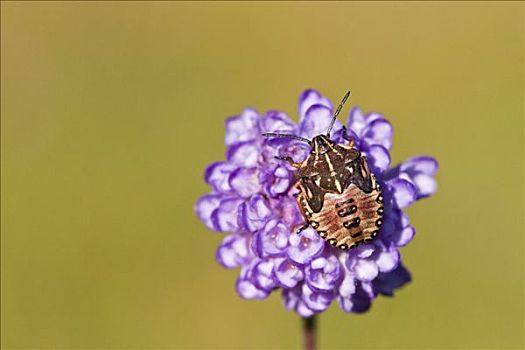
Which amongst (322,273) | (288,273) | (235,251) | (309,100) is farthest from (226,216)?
(309,100)

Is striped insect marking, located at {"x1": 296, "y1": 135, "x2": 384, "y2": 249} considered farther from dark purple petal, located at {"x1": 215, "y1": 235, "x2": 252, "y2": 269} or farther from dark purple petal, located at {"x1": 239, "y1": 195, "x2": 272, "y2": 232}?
dark purple petal, located at {"x1": 215, "y1": 235, "x2": 252, "y2": 269}

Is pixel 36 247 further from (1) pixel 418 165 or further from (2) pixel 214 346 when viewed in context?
(1) pixel 418 165

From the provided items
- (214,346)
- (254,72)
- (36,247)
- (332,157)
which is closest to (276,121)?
(332,157)

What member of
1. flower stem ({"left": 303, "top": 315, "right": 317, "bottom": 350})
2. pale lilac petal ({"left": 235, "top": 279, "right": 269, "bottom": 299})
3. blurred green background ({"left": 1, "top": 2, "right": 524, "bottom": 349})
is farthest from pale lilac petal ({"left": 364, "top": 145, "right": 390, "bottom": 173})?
blurred green background ({"left": 1, "top": 2, "right": 524, "bottom": 349})

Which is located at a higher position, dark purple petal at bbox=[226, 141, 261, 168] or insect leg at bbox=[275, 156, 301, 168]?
dark purple petal at bbox=[226, 141, 261, 168]

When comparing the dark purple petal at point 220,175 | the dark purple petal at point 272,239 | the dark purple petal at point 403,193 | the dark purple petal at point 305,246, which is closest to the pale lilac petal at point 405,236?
the dark purple petal at point 403,193

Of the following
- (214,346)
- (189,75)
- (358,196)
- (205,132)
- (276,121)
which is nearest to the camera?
(358,196)

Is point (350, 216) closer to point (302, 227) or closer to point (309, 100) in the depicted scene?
point (302, 227)
